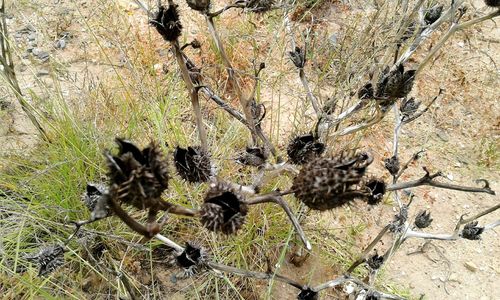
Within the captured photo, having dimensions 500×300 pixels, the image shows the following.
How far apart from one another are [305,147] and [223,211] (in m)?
0.56

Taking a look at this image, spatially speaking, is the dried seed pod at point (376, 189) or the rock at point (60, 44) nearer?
the dried seed pod at point (376, 189)

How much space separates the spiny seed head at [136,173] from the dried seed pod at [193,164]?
1.42ft

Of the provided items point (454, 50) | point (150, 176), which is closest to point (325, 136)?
point (150, 176)

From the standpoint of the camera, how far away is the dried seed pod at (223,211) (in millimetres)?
1338

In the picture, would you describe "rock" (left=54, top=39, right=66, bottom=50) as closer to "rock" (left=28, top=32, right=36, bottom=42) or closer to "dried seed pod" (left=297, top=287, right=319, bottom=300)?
"rock" (left=28, top=32, right=36, bottom=42)

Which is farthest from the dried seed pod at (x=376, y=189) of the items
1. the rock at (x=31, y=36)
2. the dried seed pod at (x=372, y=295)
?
the rock at (x=31, y=36)

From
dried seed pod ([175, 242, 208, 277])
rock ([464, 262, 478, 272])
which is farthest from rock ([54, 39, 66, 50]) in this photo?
rock ([464, 262, 478, 272])

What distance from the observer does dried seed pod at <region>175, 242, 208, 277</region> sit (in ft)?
5.88

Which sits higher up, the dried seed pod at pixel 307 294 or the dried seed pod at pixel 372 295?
the dried seed pod at pixel 307 294

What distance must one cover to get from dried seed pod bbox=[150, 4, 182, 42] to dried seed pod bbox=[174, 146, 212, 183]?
1.24 ft

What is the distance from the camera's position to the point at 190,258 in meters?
1.78

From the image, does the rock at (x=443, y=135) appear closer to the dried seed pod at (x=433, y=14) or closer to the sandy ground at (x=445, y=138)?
the sandy ground at (x=445, y=138)

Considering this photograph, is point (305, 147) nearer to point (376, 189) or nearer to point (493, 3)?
point (376, 189)

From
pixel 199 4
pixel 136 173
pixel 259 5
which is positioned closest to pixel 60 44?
pixel 259 5
